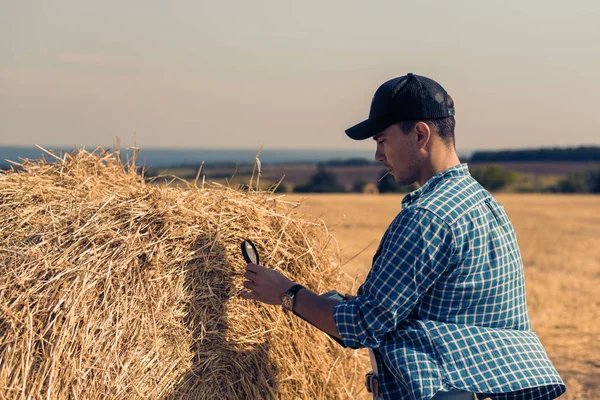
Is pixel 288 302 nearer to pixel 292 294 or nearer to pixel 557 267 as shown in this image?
pixel 292 294

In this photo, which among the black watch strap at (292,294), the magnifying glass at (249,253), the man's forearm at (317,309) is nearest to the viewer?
the man's forearm at (317,309)

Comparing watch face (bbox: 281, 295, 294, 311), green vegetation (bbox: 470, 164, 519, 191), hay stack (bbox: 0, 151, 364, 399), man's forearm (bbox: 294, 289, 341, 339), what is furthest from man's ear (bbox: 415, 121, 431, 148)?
green vegetation (bbox: 470, 164, 519, 191)

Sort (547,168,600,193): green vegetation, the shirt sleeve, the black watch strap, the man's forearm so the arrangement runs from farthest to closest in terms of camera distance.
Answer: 1. (547,168,600,193): green vegetation
2. the black watch strap
3. the man's forearm
4. the shirt sleeve

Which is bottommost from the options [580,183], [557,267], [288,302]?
[557,267]

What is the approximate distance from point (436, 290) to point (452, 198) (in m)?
0.36

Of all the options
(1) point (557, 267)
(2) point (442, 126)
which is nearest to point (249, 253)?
(2) point (442, 126)

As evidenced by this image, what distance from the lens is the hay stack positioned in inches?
128

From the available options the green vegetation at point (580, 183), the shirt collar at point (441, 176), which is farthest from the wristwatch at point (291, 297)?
the green vegetation at point (580, 183)

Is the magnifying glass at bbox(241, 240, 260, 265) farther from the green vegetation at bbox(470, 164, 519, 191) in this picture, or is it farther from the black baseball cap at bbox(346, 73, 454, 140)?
the green vegetation at bbox(470, 164, 519, 191)

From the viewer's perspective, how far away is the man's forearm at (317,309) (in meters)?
2.60

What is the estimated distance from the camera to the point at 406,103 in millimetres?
2615

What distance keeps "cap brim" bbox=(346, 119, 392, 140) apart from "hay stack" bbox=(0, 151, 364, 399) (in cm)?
123

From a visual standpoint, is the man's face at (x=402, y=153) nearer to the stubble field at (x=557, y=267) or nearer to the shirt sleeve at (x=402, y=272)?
the shirt sleeve at (x=402, y=272)

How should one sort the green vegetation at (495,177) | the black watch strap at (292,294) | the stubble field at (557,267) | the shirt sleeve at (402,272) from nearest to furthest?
the shirt sleeve at (402,272) → the black watch strap at (292,294) → the stubble field at (557,267) → the green vegetation at (495,177)
